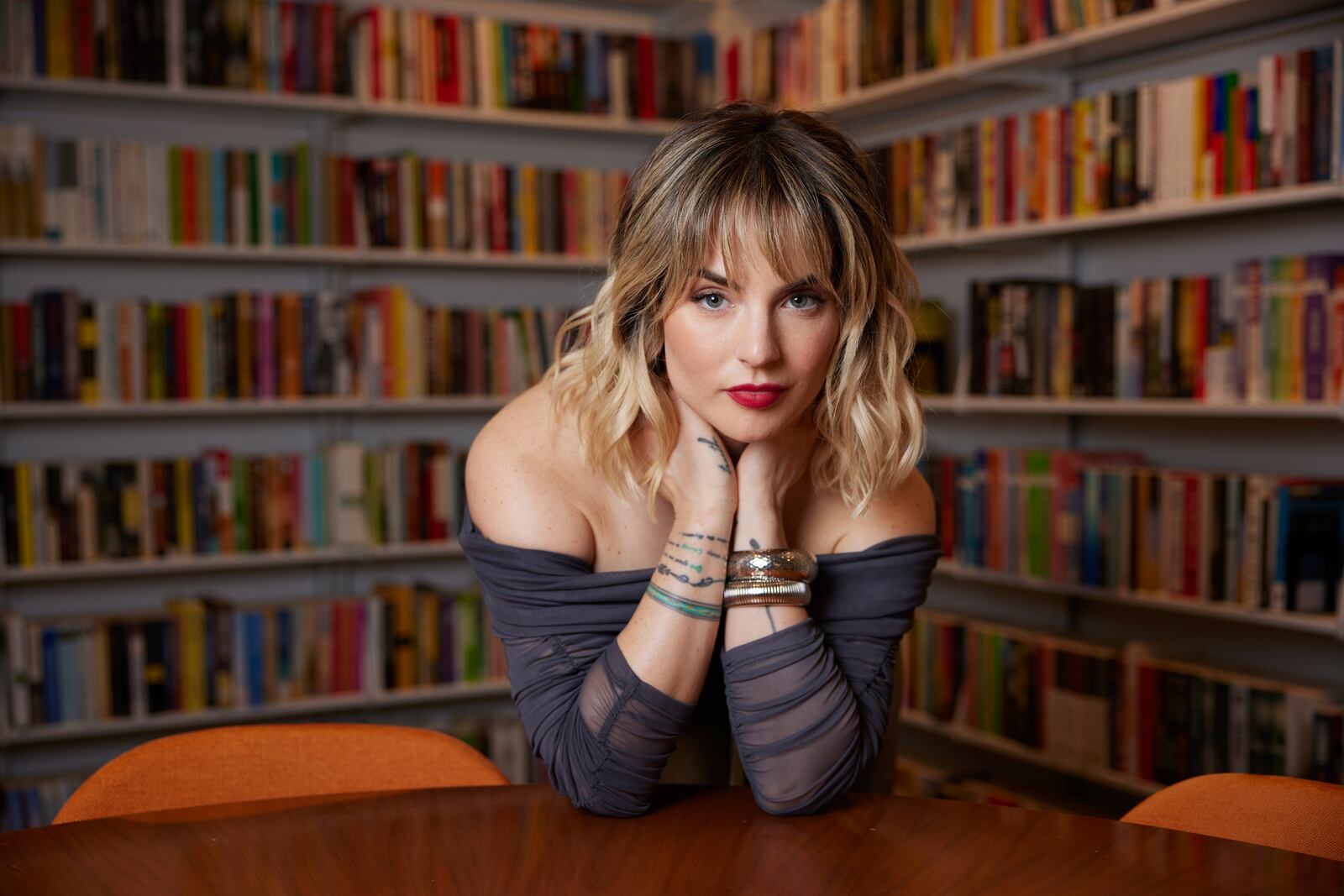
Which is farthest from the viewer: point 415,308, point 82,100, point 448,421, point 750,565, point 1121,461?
point 448,421

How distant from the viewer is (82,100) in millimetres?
3037

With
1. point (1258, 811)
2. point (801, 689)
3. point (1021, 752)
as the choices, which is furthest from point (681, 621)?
point (1021, 752)

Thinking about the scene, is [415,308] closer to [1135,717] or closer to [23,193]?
[23,193]

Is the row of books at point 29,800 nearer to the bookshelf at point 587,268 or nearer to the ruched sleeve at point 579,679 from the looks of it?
the bookshelf at point 587,268

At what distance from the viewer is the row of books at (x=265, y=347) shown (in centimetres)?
286

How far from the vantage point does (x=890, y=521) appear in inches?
52.9

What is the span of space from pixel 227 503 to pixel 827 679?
7.33 ft

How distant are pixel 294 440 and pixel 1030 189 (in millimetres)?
1875

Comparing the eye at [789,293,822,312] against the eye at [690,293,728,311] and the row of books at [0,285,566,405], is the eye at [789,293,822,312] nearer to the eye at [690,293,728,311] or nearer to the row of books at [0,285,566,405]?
the eye at [690,293,728,311]

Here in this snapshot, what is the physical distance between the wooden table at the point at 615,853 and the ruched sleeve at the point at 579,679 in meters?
0.03

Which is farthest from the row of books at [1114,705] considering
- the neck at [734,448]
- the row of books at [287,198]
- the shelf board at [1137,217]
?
the row of books at [287,198]

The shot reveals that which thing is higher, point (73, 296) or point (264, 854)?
point (73, 296)

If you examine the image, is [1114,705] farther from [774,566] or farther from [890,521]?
[774,566]

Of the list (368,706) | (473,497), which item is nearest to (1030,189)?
(473,497)
